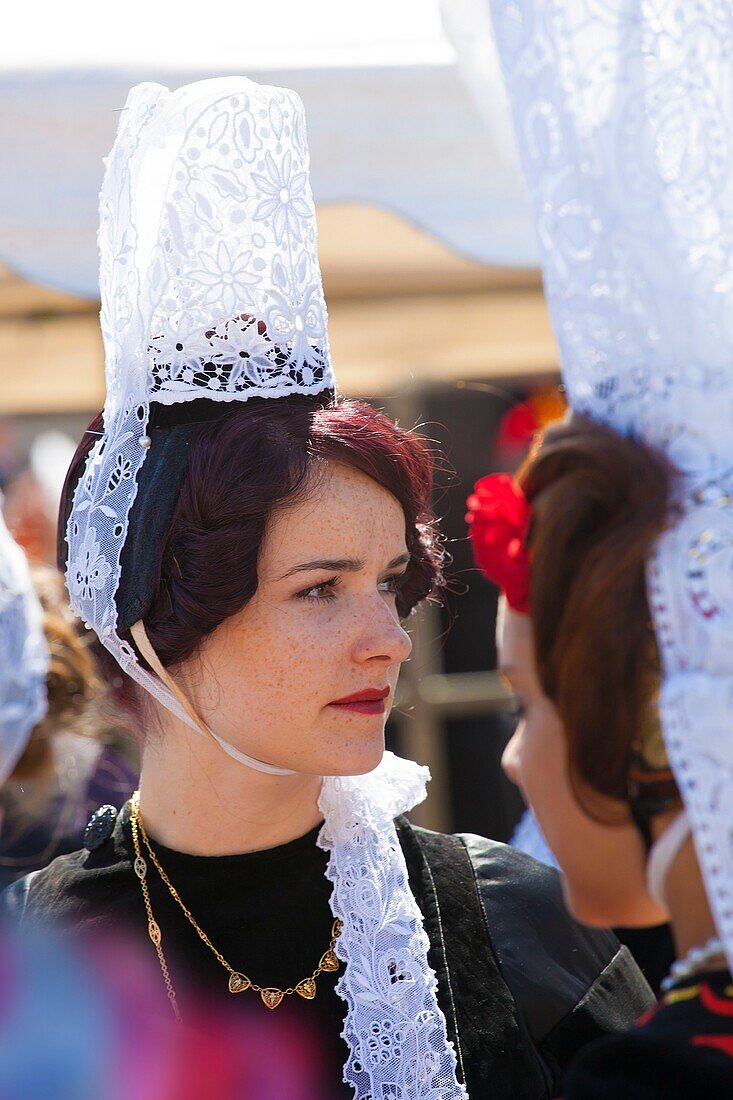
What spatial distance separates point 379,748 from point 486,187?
1.54m

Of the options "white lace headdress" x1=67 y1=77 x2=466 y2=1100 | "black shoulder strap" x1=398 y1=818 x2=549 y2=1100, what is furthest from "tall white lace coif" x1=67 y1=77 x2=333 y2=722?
"black shoulder strap" x1=398 y1=818 x2=549 y2=1100

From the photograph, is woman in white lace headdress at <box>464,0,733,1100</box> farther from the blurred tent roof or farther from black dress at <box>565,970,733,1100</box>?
the blurred tent roof

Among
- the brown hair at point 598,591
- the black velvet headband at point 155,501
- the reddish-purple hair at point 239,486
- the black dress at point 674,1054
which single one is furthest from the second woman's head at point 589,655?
the black velvet headband at point 155,501

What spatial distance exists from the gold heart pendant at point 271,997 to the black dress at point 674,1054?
0.65 m

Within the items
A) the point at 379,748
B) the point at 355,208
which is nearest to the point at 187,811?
the point at 379,748

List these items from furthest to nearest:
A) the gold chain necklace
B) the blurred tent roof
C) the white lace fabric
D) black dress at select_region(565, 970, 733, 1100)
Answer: the blurred tent roof, the gold chain necklace, the white lace fabric, black dress at select_region(565, 970, 733, 1100)

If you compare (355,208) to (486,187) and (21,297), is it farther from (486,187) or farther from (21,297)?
(21,297)

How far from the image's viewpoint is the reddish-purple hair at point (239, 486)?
1.75 meters

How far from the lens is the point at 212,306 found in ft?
5.90

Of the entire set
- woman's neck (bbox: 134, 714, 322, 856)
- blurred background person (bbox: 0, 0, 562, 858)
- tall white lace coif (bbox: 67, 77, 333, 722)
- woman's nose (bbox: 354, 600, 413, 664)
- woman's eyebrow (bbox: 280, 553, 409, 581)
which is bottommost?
woman's neck (bbox: 134, 714, 322, 856)

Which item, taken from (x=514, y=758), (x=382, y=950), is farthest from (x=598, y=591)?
(x=382, y=950)

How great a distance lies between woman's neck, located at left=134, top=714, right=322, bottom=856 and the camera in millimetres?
1883

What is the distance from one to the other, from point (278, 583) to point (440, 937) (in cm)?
57

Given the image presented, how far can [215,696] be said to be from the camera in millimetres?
1812
